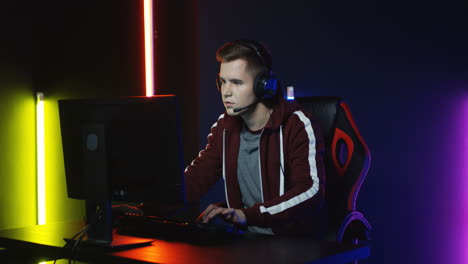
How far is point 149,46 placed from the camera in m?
3.63

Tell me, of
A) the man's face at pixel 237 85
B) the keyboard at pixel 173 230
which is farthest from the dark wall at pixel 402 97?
the keyboard at pixel 173 230

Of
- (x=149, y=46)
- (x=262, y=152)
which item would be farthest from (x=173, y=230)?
(x=149, y=46)

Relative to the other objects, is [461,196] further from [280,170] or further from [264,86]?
[264,86]

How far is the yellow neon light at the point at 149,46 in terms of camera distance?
3.62 metres

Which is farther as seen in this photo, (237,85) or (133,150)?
(237,85)

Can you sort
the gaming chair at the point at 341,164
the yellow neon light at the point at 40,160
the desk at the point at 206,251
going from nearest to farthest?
the desk at the point at 206,251, the gaming chair at the point at 341,164, the yellow neon light at the point at 40,160

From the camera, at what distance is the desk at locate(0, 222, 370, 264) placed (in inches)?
54.9

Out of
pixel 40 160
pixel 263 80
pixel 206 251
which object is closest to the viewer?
pixel 206 251

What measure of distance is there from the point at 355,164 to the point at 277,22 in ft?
4.52

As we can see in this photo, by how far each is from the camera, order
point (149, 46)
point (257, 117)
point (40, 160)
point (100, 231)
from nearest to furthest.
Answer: point (100, 231)
point (257, 117)
point (149, 46)
point (40, 160)

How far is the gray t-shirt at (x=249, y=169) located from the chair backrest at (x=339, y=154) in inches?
10.1

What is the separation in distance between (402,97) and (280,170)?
90cm

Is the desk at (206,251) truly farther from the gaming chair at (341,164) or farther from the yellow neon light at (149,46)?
the yellow neon light at (149,46)

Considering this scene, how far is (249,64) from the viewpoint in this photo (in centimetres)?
213
